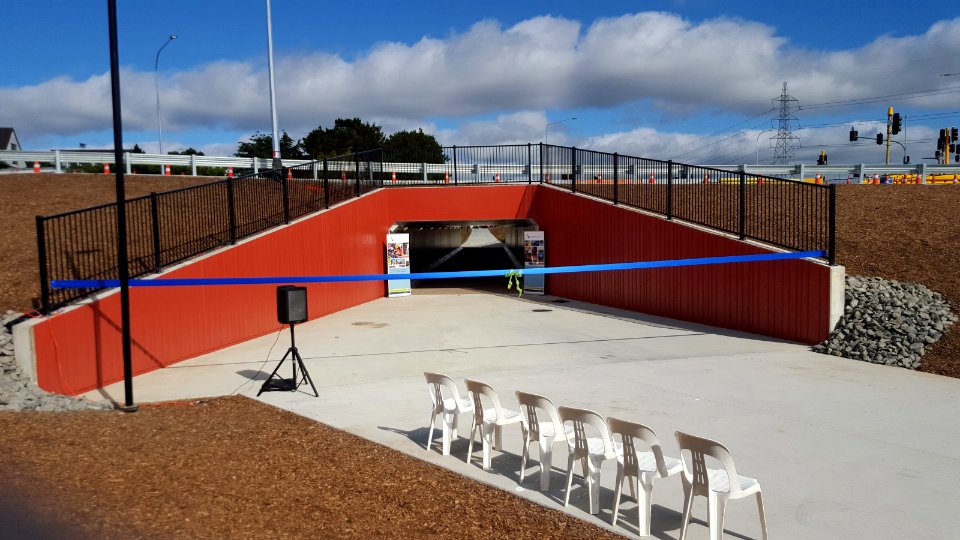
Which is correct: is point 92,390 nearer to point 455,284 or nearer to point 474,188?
point 474,188

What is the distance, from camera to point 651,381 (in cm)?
1044

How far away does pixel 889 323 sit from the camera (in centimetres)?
Result: 1192

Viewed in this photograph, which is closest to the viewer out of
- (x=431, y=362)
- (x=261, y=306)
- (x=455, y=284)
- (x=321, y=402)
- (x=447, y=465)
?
(x=447, y=465)

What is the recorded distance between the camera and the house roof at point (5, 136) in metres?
67.2

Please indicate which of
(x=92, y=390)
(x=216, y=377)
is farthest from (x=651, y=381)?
(x=92, y=390)

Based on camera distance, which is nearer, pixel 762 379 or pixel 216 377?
pixel 762 379

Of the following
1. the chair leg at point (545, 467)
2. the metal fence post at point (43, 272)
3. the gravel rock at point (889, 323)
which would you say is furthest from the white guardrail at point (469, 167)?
the chair leg at point (545, 467)

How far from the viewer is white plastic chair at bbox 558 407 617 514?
18.9ft

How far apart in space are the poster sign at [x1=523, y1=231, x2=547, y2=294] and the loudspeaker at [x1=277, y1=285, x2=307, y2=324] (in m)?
13.4

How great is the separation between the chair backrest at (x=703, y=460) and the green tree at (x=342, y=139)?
239 feet

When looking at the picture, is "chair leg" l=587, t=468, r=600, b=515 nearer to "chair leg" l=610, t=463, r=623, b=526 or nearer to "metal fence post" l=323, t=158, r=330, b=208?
"chair leg" l=610, t=463, r=623, b=526

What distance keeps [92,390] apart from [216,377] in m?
1.75

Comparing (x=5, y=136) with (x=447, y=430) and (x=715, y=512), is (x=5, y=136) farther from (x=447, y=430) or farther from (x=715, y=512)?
(x=715, y=512)

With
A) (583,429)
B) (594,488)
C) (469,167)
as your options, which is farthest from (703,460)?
(469,167)
